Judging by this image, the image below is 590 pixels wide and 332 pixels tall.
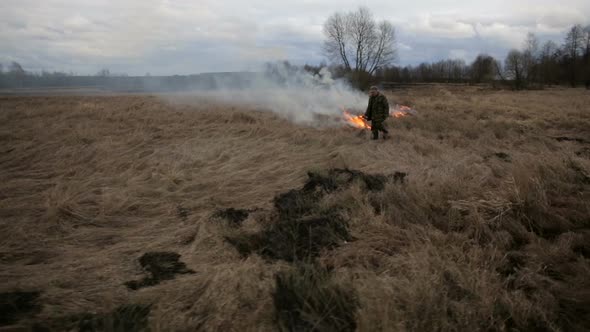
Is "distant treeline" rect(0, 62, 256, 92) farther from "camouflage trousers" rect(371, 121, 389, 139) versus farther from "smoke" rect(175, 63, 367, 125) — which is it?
"camouflage trousers" rect(371, 121, 389, 139)

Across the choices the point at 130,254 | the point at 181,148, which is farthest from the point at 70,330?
the point at 181,148

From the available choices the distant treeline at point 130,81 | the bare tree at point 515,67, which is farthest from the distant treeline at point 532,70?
the distant treeline at point 130,81

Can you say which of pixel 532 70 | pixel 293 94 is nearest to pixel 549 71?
pixel 532 70

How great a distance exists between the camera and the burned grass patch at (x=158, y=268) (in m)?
3.26

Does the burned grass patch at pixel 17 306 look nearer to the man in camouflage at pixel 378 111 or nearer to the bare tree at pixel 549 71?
the man in camouflage at pixel 378 111

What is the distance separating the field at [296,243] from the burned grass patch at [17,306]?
0.05 ft

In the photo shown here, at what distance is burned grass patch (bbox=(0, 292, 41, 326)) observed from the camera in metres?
2.72

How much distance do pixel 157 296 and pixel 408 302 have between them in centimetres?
211

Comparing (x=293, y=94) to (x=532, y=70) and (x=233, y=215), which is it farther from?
(x=532, y=70)

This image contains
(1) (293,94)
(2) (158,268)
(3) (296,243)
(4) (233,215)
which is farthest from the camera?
(1) (293,94)

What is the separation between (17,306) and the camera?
2.86 metres

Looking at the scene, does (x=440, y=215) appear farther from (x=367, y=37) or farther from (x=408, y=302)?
(x=367, y=37)

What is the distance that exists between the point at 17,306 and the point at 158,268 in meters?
1.16

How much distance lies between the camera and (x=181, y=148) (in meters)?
9.23
